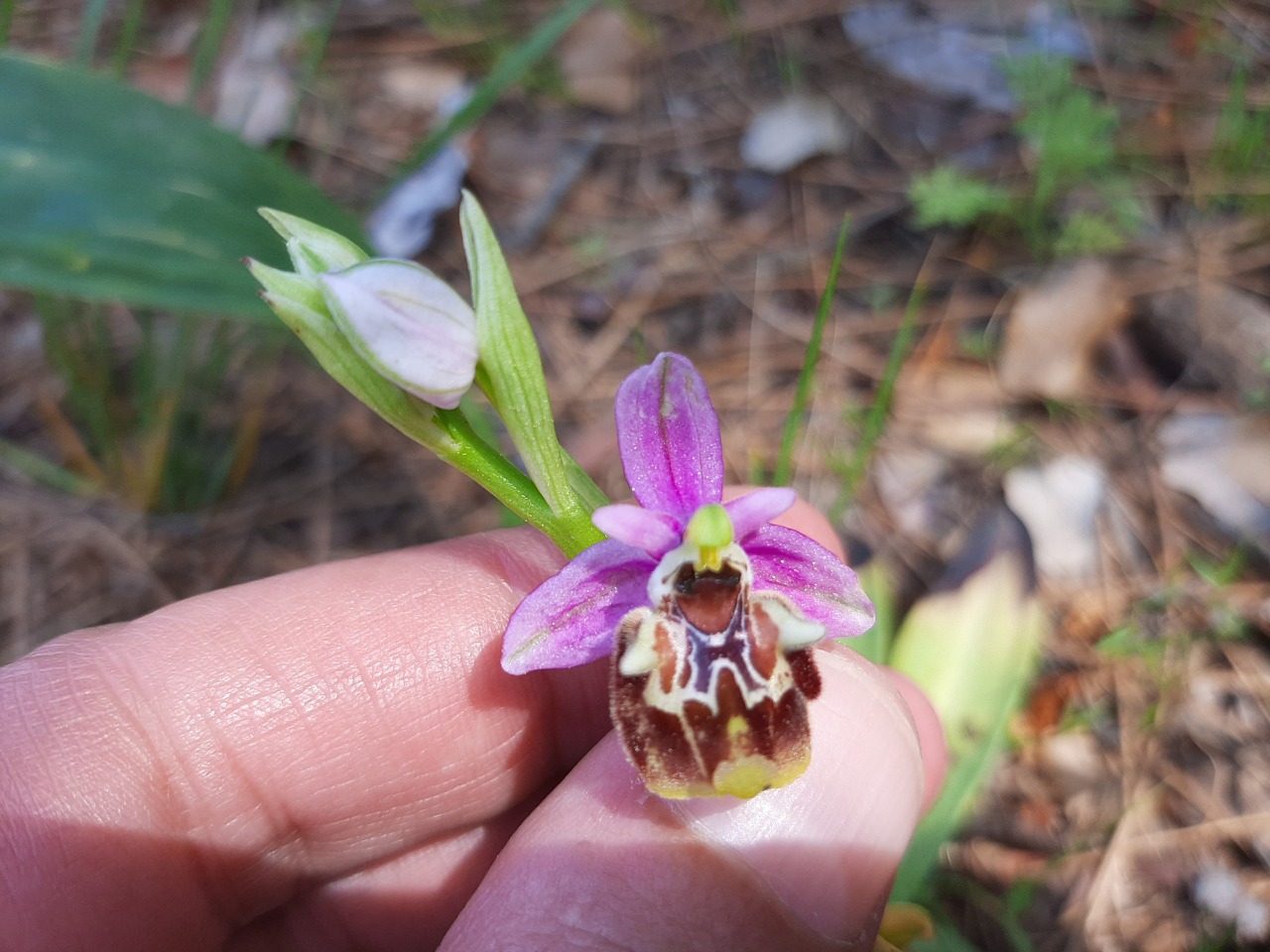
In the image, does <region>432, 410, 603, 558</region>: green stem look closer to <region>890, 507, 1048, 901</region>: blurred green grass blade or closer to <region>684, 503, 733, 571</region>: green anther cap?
<region>684, 503, 733, 571</region>: green anther cap

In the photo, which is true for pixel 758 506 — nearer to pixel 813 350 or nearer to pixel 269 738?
pixel 813 350

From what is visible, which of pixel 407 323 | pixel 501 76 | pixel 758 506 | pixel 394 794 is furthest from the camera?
pixel 501 76

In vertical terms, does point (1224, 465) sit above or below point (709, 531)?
below

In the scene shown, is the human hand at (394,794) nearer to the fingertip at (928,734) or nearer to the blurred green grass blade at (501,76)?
the fingertip at (928,734)

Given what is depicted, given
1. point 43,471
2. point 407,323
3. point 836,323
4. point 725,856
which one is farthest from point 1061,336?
point 43,471

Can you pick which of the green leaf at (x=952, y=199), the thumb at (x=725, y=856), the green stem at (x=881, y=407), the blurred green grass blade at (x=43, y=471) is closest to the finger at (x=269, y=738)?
the thumb at (x=725, y=856)

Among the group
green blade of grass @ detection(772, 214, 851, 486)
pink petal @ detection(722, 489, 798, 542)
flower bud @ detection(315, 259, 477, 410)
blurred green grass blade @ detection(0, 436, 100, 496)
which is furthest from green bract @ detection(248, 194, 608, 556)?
blurred green grass blade @ detection(0, 436, 100, 496)

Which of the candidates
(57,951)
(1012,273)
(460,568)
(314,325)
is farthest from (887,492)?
(57,951)
